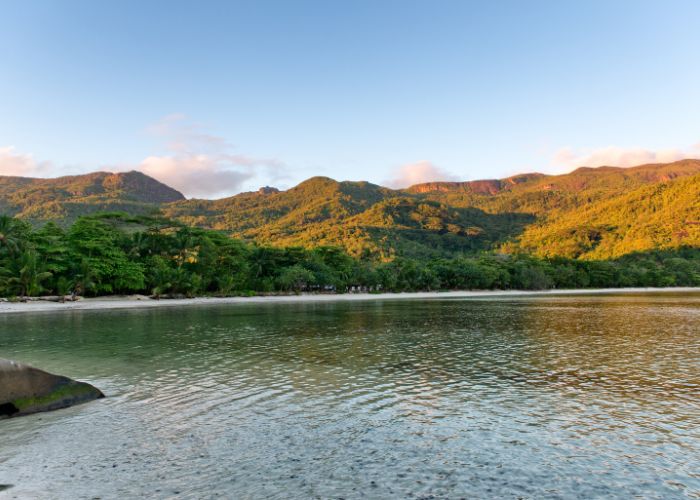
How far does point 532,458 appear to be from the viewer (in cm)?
1045

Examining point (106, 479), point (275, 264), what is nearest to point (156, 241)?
point (275, 264)

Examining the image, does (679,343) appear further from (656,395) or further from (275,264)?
(275,264)

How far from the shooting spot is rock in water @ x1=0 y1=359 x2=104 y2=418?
13.7 meters

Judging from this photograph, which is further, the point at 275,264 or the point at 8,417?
the point at 275,264

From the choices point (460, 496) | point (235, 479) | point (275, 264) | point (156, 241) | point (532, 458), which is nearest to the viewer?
point (460, 496)

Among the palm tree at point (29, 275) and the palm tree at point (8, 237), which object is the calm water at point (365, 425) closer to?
the palm tree at point (29, 275)

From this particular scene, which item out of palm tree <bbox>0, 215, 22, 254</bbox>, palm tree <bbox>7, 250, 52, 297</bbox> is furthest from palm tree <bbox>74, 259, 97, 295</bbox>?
palm tree <bbox>0, 215, 22, 254</bbox>

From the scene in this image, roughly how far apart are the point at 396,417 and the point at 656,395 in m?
9.68

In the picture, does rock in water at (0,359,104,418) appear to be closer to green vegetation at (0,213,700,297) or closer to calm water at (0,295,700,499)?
calm water at (0,295,700,499)

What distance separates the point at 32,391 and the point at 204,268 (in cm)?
8267

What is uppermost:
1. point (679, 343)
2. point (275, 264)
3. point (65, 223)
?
point (65, 223)

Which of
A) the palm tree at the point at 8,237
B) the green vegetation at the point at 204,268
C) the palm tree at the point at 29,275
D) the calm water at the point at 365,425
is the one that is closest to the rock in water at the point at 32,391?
the calm water at the point at 365,425

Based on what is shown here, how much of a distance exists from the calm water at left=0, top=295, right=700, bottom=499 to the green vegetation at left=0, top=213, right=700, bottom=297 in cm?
5161

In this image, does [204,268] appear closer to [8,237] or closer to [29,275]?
[29,275]
